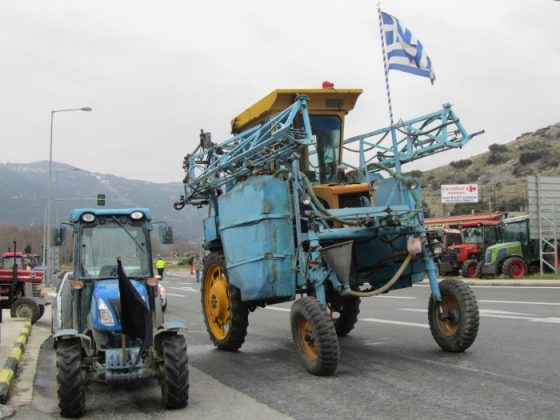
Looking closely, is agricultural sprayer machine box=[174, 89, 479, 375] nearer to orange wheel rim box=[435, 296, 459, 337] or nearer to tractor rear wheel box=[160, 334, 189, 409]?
orange wheel rim box=[435, 296, 459, 337]

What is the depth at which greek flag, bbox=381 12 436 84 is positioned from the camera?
12.5 m

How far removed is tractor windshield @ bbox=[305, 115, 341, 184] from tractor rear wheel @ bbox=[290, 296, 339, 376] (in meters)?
2.48

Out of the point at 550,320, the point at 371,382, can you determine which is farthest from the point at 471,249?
the point at 371,382

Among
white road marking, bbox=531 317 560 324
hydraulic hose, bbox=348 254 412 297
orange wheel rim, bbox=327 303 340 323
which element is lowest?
white road marking, bbox=531 317 560 324

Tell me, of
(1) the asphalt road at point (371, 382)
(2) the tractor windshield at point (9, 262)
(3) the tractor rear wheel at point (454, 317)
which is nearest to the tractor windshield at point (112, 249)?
(1) the asphalt road at point (371, 382)

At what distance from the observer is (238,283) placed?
979cm

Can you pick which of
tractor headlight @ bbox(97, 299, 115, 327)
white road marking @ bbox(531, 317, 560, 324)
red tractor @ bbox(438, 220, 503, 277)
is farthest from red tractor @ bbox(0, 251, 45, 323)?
red tractor @ bbox(438, 220, 503, 277)

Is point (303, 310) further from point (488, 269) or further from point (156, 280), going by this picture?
point (488, 269)

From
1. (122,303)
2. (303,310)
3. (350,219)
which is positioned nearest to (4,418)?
(122,303)

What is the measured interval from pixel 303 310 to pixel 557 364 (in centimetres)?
321

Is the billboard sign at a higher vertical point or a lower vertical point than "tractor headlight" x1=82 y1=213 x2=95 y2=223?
higher

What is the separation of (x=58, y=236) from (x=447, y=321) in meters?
5.41

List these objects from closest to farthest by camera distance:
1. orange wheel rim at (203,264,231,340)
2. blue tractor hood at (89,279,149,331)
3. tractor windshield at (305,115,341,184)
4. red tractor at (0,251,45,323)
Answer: blue tractor hood at (89,279,149,331) < tractor windshield at (305,115,341,184) < orange wheel rim at (203,264,231,340) < red tractor at (0,251,45,323)

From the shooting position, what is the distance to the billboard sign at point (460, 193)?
5616cm
